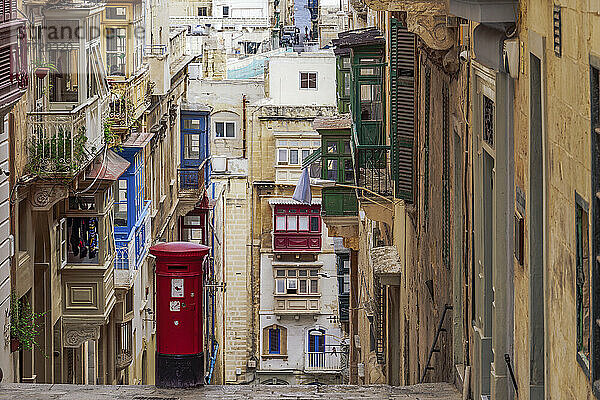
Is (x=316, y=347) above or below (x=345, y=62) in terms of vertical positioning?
below

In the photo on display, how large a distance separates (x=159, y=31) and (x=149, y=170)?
594 centimetres

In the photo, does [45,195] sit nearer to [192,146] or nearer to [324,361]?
[192,146]

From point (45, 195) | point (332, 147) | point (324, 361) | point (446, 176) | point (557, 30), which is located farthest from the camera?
point (324, 361)

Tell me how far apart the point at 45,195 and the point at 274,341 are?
2394 cm

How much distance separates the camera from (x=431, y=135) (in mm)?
11688

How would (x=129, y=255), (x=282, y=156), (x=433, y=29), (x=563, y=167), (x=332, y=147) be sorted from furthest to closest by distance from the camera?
(x=282, y=156)
(x=332, y=147)
(x=129, y=255)
(x=433, y=29)
(x=563, y=167)

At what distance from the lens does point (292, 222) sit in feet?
132

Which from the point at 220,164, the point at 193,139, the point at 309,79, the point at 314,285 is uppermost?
the point at 309,79

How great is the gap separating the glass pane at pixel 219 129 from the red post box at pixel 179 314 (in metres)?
34.4

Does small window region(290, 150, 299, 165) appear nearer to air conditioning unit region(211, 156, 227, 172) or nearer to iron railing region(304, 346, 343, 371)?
air conditioning unit region(211, 156, 227, 172)

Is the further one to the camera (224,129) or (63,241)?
(224,129)

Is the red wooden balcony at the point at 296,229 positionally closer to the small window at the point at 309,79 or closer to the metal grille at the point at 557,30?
the small window at the point at 309,79

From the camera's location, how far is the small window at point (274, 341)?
40219mm

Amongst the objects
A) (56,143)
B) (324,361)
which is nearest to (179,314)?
(56,143)
